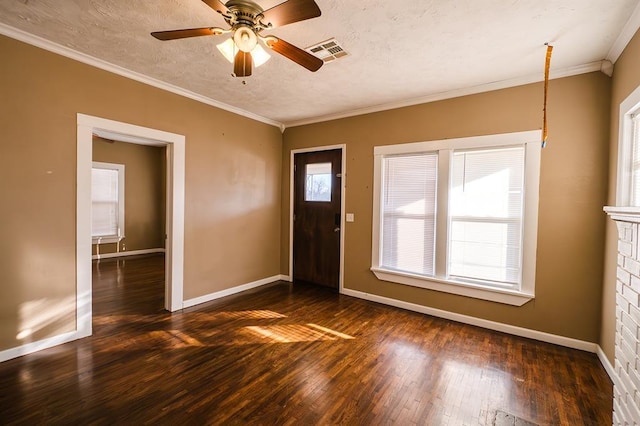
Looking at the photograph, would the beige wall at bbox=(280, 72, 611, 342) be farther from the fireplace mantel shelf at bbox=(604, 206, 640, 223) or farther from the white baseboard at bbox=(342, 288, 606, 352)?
the fireplace mantel shelf at bbox=(604, 206, 640, 223)

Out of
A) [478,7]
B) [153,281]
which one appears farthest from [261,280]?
[478,7]

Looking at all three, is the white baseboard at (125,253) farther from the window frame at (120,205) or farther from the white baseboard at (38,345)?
the white baseboard at (38,345)

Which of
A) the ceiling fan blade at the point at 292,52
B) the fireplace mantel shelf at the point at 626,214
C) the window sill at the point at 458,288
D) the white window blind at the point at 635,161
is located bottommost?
the window sill at the point at 458,288

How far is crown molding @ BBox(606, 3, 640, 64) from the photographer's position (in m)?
1.97

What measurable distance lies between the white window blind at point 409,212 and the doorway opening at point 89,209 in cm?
266

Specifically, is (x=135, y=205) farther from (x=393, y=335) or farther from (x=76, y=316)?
(x=393, y=335)

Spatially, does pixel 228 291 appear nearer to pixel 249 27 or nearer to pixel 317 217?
pixel 317 217

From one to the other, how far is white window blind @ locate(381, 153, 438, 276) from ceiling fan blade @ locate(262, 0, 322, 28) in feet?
8.15

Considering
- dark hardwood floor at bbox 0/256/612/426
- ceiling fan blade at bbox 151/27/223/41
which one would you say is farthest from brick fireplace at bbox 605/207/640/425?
ceiling fan blade at bbox 151/27/223/41

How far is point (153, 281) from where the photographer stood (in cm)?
481

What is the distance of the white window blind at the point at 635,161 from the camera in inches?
84.2

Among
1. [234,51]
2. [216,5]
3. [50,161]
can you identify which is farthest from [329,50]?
[50,161]

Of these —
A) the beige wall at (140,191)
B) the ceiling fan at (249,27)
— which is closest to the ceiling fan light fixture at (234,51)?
the ceiling fan at (249,27)

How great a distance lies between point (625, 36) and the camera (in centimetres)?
216
